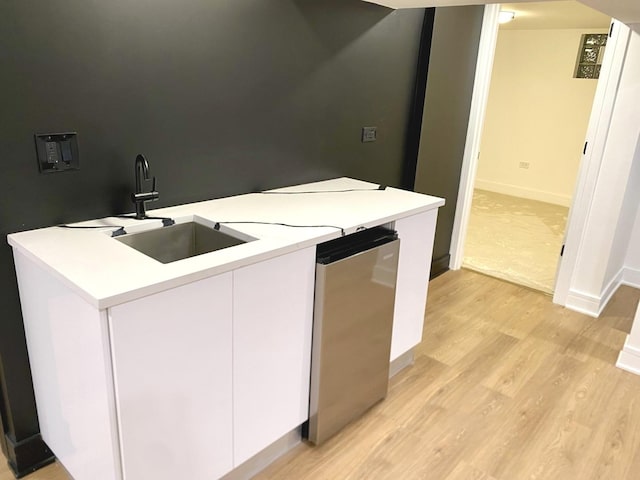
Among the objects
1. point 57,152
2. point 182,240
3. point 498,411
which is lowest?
point 498,411

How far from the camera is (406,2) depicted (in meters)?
2.44

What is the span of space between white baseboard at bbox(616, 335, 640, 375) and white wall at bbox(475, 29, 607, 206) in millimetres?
3706

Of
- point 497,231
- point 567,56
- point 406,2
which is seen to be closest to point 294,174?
point 406,2

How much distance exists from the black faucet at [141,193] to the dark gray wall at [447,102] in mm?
1893

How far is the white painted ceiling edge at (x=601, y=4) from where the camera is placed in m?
2.16

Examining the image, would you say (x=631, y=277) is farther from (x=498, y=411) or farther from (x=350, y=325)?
(x=350, y=325)

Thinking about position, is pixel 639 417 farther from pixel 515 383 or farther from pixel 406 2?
pixel 406 2

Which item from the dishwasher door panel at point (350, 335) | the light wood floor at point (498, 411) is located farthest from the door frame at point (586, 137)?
the dishwasher door panel at point (350, 335)

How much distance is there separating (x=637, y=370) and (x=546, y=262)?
164 cm

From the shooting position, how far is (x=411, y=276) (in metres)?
2.37

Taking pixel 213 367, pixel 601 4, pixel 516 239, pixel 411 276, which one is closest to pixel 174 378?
pixel 213 367

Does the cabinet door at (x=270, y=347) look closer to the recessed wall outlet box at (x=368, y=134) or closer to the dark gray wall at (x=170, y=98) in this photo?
the dark gray wall at (x=170, y=98)

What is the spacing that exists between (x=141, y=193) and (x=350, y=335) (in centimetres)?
100

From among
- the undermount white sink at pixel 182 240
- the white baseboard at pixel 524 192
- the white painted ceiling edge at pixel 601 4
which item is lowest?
the white baseboard at pixel 524 192
